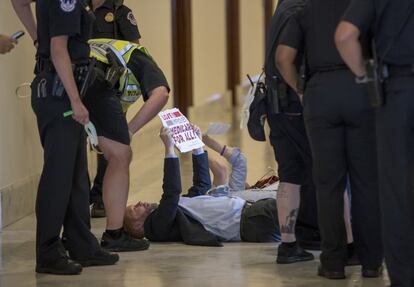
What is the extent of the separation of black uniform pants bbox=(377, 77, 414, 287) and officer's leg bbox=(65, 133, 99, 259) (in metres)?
1.57

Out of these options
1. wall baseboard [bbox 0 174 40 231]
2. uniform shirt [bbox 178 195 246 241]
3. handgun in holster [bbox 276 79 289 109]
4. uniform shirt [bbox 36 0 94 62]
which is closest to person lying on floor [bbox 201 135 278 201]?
uniform shirt [bbox 178 195 246 241]

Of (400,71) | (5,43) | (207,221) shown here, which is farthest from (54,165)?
(400,71)

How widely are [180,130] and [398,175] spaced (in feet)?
5.89

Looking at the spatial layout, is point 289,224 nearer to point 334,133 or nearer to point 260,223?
point 260,223

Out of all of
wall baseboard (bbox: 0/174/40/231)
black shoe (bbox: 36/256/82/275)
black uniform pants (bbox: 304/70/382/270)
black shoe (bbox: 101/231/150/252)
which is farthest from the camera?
wall baseboard (bbox: 0/174/40/231)

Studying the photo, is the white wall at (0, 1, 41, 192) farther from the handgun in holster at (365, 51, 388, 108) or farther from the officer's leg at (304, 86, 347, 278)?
the handgun in holster at (365, 51, 388, 108)

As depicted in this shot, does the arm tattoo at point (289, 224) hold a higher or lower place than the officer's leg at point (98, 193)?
higher

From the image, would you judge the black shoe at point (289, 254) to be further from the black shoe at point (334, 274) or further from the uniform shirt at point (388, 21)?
the uniform shirt at point (388, 21)

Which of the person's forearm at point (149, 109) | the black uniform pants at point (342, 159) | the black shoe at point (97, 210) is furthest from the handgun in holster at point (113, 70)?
the black shoe at point (97, 210)

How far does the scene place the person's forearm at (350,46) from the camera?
Answer: 409 centimetres

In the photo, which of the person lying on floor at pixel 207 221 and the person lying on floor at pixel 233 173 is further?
the person lying on floor at pixel 233 173

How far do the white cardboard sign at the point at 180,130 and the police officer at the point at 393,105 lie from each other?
1.66 meters

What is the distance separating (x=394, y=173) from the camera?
13.6ft

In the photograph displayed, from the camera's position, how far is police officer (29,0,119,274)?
474 cm
